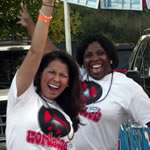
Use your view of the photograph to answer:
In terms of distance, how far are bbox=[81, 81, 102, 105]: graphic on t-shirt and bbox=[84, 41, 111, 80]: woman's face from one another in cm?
7

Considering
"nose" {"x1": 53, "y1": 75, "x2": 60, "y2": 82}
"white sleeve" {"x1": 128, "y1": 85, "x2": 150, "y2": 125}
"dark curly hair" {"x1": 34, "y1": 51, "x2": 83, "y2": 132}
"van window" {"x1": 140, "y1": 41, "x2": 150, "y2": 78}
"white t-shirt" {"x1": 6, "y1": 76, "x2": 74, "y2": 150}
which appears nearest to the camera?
"white t-shirt" {"x1": 6, "y1": 76, "x2": 74, "y2": 150}

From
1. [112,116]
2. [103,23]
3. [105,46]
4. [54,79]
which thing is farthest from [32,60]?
[103,23]

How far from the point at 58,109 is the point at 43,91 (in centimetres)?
14

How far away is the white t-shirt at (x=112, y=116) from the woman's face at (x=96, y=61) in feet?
0.65

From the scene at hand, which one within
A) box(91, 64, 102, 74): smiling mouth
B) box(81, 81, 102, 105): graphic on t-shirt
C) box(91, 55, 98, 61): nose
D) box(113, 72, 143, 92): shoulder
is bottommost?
box(81, 81, 102, 105): graphic on t-shirt

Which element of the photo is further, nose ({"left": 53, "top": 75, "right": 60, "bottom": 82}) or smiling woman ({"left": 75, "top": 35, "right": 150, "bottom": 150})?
smiling woman ({"left": 75, "top": 35, "right": 150, "bottom": 150})

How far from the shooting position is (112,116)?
2938 mm

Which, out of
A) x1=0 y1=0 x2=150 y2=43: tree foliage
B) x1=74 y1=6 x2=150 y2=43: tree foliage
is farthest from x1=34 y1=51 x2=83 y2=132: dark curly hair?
x1=74 y1=6 x2=150 y2=43: tree foliage

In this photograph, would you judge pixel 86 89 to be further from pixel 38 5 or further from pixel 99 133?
pixel 38 5

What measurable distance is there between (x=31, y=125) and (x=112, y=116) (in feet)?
2.75

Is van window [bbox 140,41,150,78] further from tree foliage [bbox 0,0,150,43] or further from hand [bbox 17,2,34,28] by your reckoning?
tree foliage [bbox 0,0,150,43]

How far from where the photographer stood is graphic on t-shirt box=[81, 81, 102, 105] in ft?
9.87

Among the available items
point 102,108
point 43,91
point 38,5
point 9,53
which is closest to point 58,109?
point 43,91

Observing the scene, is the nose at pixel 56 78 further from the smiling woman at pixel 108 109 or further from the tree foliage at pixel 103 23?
the tree foliage at pixel 103 23
